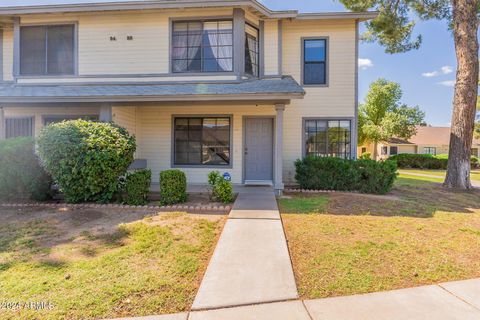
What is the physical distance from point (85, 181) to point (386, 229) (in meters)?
6.70

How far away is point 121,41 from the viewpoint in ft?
33.3

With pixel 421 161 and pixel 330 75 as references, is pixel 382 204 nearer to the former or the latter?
pixel 330 75

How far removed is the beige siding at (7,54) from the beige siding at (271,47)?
31.9 ft

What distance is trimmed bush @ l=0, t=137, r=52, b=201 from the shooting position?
715 cm

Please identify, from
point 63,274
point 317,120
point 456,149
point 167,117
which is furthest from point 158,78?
point 456,149

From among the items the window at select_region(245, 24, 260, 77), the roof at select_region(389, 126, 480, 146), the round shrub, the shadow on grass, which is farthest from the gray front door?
the roof at select_region(389, 126, 480, 146)

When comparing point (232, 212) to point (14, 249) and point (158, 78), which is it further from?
point (158, 78)

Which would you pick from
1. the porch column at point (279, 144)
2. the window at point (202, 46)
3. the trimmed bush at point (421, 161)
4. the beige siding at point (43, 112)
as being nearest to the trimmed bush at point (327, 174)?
the porch column at point (279, 144)

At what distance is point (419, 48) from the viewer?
42.9 feet

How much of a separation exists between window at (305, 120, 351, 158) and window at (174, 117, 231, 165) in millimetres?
3124

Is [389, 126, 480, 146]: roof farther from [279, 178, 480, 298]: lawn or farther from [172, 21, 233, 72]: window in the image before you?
[279, 178, 480, 298]: lawn

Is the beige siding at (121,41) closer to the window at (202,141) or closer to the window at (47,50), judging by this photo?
the window at (47,50)

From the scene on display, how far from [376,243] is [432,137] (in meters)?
43.8

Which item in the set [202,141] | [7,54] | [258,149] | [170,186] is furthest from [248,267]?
[7,54]
